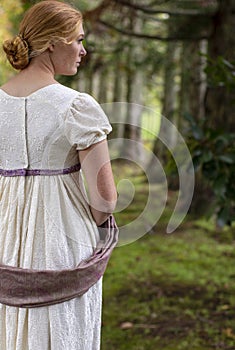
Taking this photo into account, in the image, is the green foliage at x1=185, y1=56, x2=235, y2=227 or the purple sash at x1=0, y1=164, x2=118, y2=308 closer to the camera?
the purple sash at x1=0, y1=164, x2=118, y2=308

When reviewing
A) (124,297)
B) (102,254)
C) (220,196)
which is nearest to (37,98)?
(102,254)

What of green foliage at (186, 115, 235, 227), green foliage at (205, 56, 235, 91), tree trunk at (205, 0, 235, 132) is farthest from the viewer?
tree trunk at (205, 0, 235, 132)

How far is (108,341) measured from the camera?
10.5 ft

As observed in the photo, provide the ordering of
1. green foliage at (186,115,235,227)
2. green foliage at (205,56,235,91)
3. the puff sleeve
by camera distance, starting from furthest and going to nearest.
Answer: green foliage at (186,115,235,227) < green foliage at (205,56,235,91) < the puff sleeve

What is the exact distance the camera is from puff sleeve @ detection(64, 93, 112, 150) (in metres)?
1.52

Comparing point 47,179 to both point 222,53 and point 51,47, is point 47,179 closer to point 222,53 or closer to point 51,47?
point 51,47

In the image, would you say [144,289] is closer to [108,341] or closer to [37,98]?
[108,341]

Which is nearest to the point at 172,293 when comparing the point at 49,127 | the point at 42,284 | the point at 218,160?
the point at 218,160

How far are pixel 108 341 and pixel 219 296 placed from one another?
3.30 ft

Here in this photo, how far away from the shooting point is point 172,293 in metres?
3.97

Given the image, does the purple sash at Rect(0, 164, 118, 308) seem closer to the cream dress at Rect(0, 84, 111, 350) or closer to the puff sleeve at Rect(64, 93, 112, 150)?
the cream dress at Rect(0, 84, 111, 350)

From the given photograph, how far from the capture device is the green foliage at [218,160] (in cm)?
315

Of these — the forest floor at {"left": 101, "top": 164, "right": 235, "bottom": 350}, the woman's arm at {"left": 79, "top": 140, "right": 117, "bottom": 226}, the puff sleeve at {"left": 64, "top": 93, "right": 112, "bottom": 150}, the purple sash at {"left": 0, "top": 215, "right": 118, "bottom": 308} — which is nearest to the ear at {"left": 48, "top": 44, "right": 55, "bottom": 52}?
the puff sleeve at {"left": 64, "top": 93, "right": 112, "bottom": 150}

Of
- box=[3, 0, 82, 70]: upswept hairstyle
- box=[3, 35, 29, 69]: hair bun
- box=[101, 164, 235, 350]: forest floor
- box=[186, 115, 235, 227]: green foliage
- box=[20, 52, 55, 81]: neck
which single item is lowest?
box=[101, 164, 235, 350]: forest floor
